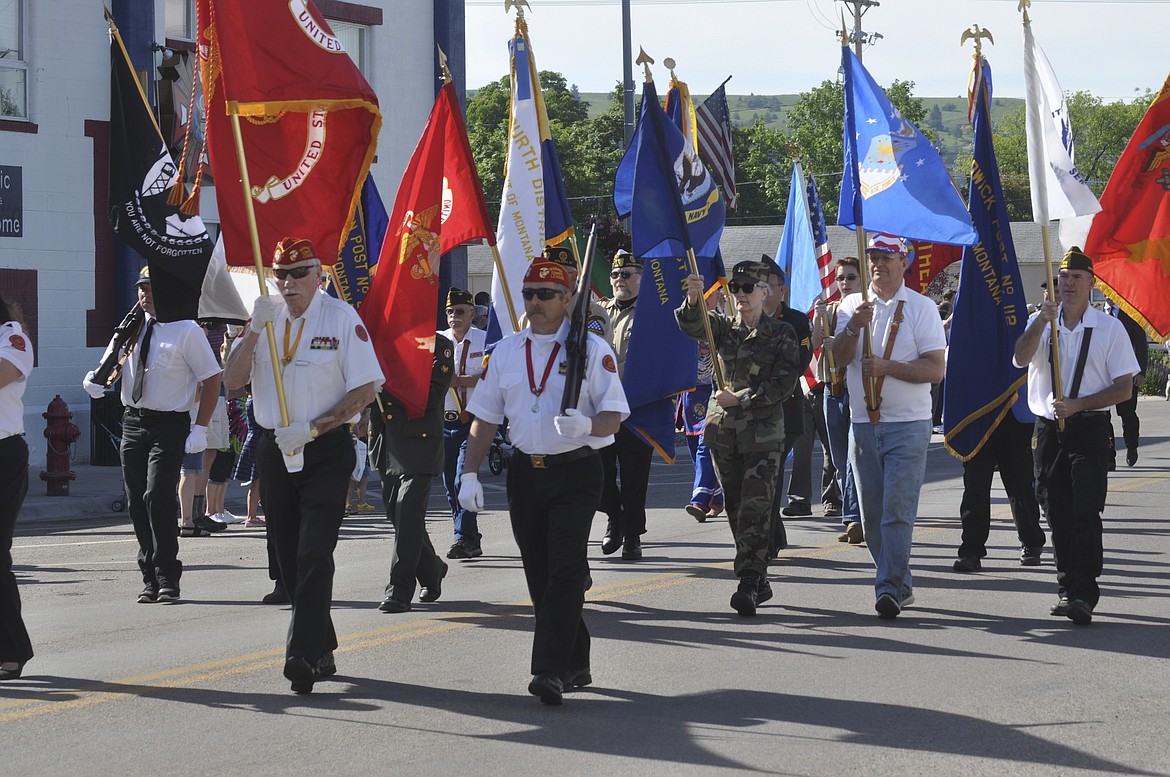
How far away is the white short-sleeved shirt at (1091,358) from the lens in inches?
359

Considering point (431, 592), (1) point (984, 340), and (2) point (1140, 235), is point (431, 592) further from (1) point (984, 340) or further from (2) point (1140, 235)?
(2) point (1140, 235)

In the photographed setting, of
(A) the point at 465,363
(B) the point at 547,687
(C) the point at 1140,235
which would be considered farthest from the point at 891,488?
(A) the point at 465,363

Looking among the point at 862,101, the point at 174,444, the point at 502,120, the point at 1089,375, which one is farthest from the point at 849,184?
the point at 502,120

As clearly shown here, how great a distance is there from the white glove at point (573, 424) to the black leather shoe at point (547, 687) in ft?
3.48

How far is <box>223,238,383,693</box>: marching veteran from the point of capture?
7.32 metres

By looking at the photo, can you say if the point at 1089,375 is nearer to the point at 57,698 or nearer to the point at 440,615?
the point at 440,615

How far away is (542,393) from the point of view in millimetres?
7406

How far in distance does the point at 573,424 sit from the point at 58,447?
12099 millimetres

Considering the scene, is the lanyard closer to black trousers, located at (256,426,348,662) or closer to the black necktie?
black trousers, located at (256,426,348,662)

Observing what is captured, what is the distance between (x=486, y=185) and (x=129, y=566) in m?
63.0

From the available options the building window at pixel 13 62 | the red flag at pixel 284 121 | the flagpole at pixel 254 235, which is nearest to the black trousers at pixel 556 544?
the flagpole at pixel 254 235

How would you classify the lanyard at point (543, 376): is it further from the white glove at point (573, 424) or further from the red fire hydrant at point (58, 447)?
the red fire hydrant at point (58, 447)

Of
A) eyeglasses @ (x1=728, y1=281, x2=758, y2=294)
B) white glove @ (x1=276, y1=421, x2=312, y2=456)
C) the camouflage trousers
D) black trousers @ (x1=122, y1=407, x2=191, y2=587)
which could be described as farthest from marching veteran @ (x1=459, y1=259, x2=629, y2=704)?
black trousers @ (x1=122, y1=407, x2=191, y2=587)

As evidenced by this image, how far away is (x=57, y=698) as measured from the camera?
724cm
